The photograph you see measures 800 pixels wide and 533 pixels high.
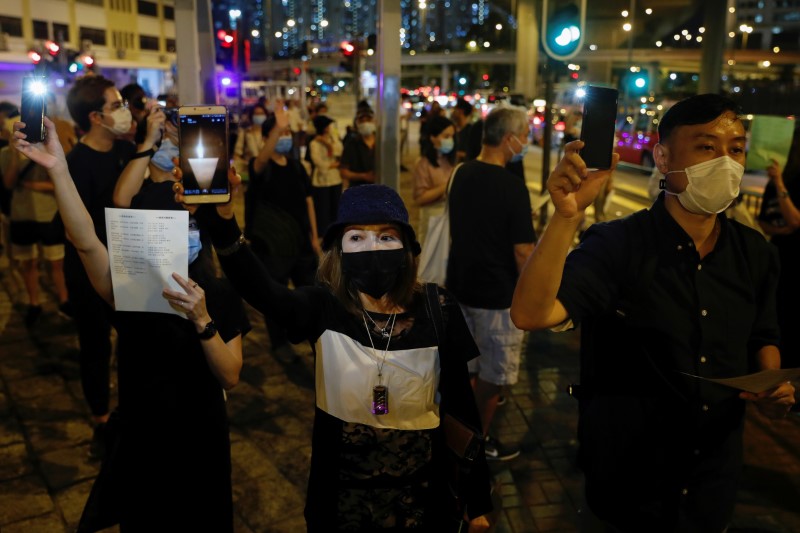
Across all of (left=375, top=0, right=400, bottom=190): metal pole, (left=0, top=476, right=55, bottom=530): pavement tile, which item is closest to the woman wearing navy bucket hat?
(left=0, top=476, right=55, bottom=530): pavement tile

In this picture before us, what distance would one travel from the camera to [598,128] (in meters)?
1.92

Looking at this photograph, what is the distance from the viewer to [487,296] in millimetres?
4410

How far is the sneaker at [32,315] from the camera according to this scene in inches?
283

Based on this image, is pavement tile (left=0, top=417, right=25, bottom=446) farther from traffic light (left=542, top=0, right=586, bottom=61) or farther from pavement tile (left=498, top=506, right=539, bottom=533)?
traffic light (left=542, top=0, right=586, bottom=61)

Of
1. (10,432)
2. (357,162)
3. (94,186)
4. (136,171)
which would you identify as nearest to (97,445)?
(10,432)

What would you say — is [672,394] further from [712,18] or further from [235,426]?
[712,18]

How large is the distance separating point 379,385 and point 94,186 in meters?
3.22

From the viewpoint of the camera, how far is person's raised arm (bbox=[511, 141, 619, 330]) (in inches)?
73.4

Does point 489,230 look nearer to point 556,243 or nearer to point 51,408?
point 556,243

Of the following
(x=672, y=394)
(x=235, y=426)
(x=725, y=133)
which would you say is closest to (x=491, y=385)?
(x=235, y=426)

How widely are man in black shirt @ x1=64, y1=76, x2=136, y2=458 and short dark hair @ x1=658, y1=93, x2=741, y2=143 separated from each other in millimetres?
3426

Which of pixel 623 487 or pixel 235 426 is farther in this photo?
pixel 235 426

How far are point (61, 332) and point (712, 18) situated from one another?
930 centimetres

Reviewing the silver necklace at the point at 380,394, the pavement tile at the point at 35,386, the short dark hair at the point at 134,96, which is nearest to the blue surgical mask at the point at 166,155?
the silver necklace at the point at 380,394
